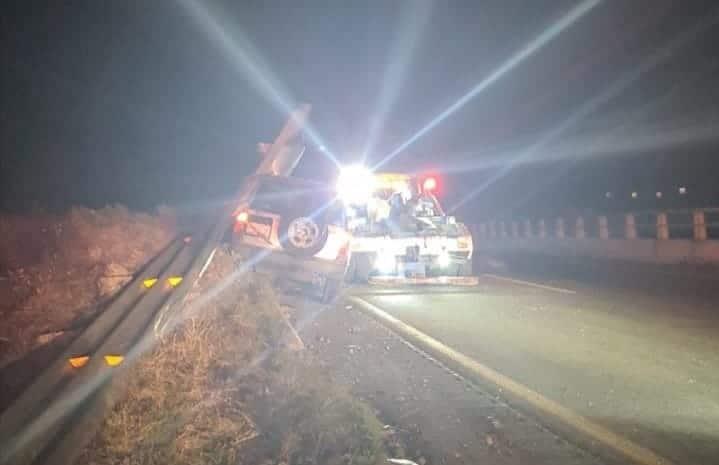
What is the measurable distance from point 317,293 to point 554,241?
51.5 feet

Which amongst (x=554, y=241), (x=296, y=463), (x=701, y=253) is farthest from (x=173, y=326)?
(x=554, y=241)

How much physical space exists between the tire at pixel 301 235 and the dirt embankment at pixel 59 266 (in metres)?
1.98

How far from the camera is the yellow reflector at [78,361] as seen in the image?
5.42 metres

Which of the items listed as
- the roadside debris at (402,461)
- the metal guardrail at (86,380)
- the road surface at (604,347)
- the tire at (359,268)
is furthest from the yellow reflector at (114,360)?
the tire at (359,268)

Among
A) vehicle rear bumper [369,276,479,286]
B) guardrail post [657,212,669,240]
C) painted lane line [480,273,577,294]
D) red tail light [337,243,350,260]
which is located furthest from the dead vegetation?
guardrail post [657,212,669,240]

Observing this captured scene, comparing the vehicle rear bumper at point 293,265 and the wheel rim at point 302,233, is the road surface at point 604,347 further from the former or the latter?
the wheel rim at point 302,233

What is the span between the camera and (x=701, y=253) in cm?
1599

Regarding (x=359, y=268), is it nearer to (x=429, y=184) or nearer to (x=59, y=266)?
(x=429, y=184)

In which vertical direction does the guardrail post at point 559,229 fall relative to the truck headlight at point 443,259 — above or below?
above

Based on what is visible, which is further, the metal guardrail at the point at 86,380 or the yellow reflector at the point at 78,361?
the yellow reflector at the point at 78,361

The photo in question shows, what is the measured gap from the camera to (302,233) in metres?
10.8

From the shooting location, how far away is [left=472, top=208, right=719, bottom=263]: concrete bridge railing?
53.1 ft

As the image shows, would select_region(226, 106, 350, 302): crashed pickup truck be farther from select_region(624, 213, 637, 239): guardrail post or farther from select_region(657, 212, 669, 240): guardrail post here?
select_region(624, 213, 637, 239): guardrail post

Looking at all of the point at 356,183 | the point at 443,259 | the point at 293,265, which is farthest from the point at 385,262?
the point at 293,265
